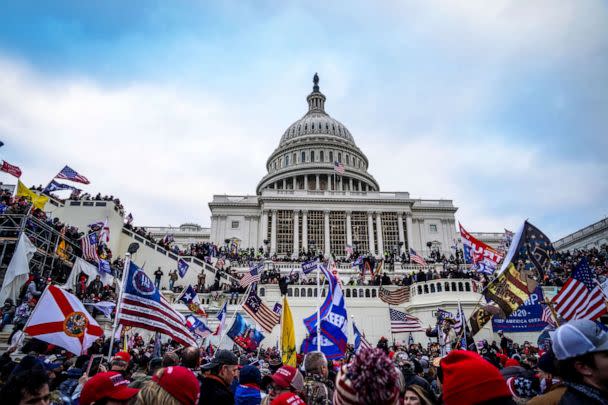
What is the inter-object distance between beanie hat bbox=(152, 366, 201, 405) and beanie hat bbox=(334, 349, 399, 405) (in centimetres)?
156

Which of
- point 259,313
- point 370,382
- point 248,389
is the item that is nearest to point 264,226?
point 259,313

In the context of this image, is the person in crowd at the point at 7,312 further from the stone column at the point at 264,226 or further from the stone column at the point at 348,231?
the stone column at the point at 348,231

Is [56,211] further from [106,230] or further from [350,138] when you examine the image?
[350,138]

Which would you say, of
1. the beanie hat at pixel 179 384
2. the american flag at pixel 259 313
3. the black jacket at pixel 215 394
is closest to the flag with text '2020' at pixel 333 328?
the black jacket at pixel 215 394

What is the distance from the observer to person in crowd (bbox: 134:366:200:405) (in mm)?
Answer: 3289

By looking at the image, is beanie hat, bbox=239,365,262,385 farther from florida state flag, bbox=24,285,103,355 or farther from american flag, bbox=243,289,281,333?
american flag, bbox=243,289,281,333

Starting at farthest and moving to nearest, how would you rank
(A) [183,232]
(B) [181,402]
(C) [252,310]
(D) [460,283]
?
(A) [183,232]
(D) [460,283]
(C) [252,310]
(B) [181,402]

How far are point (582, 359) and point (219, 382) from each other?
10.9 feet

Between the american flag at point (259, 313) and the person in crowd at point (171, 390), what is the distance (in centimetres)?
1242

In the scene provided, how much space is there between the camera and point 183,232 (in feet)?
226

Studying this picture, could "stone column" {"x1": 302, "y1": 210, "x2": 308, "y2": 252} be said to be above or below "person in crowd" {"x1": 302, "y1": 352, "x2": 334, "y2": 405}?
above

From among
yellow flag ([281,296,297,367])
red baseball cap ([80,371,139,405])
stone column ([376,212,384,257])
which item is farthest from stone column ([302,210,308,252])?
red baseball cap ([80,371,139,405])

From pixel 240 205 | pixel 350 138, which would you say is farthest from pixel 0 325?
pixel 350 138

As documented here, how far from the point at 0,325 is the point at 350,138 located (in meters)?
79.2
